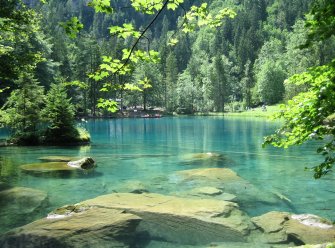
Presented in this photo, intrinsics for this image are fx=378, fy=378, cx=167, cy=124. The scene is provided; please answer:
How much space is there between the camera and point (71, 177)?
1969 centimetres

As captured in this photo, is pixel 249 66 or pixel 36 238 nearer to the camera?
pixel 36 238

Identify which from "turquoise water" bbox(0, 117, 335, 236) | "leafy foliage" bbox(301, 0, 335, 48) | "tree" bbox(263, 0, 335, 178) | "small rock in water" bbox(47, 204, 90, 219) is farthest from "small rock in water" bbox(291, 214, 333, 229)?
"leafy foliage" bbox(301, 0, 335, 48)

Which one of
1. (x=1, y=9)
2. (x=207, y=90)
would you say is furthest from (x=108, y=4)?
(x=207, y=90)

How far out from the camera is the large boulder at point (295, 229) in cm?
1011

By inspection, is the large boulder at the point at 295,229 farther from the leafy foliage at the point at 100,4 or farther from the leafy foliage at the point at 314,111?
the leafy foliage at the point at 100,4

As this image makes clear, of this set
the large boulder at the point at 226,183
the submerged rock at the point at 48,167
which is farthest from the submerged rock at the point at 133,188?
the submerged rock at the point at 48,167

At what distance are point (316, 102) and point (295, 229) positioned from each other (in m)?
6.64

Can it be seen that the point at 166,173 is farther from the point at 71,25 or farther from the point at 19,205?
the point at 71,25

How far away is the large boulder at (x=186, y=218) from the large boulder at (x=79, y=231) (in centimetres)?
64

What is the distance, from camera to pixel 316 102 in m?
5.06

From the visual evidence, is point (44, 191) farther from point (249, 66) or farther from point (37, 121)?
point (249, 66)

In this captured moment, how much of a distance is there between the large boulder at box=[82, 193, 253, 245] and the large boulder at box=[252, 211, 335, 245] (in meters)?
0.53

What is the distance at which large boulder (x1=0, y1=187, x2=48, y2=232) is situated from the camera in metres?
12.3

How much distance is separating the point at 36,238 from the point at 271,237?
6.21 m
